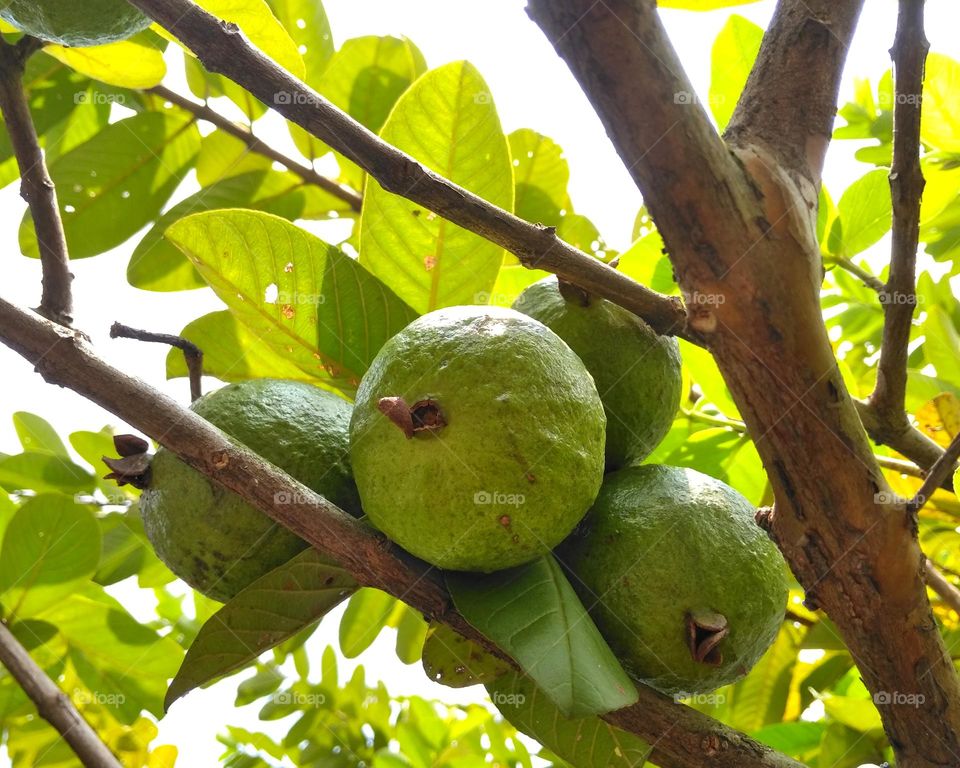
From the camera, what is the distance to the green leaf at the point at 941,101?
1702mm

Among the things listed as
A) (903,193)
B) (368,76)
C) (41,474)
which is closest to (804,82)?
(903,193)

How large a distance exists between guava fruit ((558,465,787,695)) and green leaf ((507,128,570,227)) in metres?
0.88

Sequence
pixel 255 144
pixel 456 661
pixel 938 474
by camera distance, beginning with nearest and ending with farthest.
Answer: pixel 938 474, pixel 456 661, pixel 255 144

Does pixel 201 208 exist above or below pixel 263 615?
above

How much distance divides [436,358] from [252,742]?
59.4 inches

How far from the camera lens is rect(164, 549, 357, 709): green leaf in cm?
109

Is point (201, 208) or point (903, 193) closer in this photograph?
point (903, 193)

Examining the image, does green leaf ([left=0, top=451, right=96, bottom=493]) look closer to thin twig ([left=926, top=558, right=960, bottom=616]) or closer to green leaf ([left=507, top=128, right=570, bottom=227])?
green leaf ([left=507, top=128, right=570, bottom=227])

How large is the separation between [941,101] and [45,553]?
1874mm

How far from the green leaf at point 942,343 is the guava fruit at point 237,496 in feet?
3.95

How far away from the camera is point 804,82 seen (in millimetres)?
1003

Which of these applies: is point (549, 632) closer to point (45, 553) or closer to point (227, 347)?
point (227, 347)

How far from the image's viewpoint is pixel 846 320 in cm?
212

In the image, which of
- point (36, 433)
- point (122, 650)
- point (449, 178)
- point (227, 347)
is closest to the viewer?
point (449, 178)
